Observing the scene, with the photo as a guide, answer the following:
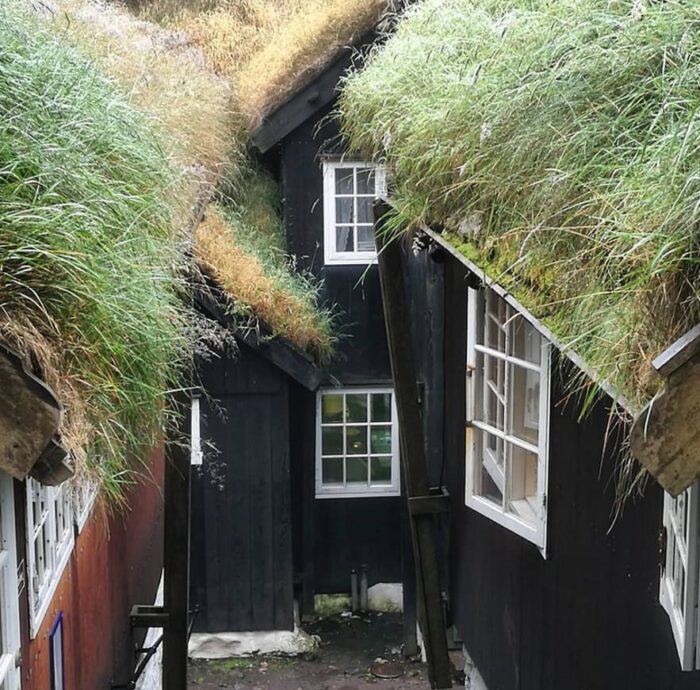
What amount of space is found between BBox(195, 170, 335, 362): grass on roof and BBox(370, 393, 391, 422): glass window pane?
3.00 ft

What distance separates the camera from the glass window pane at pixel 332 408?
942 cm

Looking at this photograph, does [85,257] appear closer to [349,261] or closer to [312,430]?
[349,261]

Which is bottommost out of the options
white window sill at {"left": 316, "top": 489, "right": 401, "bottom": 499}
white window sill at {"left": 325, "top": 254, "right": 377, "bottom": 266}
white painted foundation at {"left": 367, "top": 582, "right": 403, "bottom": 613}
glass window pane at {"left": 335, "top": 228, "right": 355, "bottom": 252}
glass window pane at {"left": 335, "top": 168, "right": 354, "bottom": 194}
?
white painted foundation at {"left": 367, "top": 582, "right": 403, "bottom": 613}

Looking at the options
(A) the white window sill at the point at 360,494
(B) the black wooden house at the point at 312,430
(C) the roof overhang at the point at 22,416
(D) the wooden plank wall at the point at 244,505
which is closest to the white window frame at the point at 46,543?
(C) the roof overhang at the point at 22,416

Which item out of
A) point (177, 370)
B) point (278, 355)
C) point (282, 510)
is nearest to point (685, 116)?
point (177, 370)

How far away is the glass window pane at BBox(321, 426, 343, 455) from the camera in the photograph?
9.49m

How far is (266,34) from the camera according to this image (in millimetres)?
12031

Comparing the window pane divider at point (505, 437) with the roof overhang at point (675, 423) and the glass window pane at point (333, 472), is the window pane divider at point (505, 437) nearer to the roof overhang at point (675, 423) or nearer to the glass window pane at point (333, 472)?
the roof overhang at point (675, 423)

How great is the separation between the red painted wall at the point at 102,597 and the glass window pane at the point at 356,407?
83.7 inches

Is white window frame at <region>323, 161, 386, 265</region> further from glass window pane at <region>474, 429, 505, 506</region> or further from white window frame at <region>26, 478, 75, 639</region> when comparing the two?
white window frame at <region>26, 478, 75, 639</region>

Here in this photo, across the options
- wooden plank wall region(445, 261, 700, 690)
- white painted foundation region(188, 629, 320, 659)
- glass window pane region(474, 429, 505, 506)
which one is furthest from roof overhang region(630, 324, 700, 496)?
white painted foundation region(188, 629, 320, 659)

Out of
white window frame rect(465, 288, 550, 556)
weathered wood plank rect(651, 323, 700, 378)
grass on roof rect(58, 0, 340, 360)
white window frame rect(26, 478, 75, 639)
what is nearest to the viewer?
weathered wood plank rect(651, 323, 700, 378)

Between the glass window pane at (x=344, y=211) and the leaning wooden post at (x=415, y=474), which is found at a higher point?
the glass window pane at (x=344, y=211)

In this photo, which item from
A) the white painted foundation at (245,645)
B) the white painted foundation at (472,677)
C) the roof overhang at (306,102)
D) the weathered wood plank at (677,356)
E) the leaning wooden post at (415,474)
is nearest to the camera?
the weathered wood plank at (677,356)
